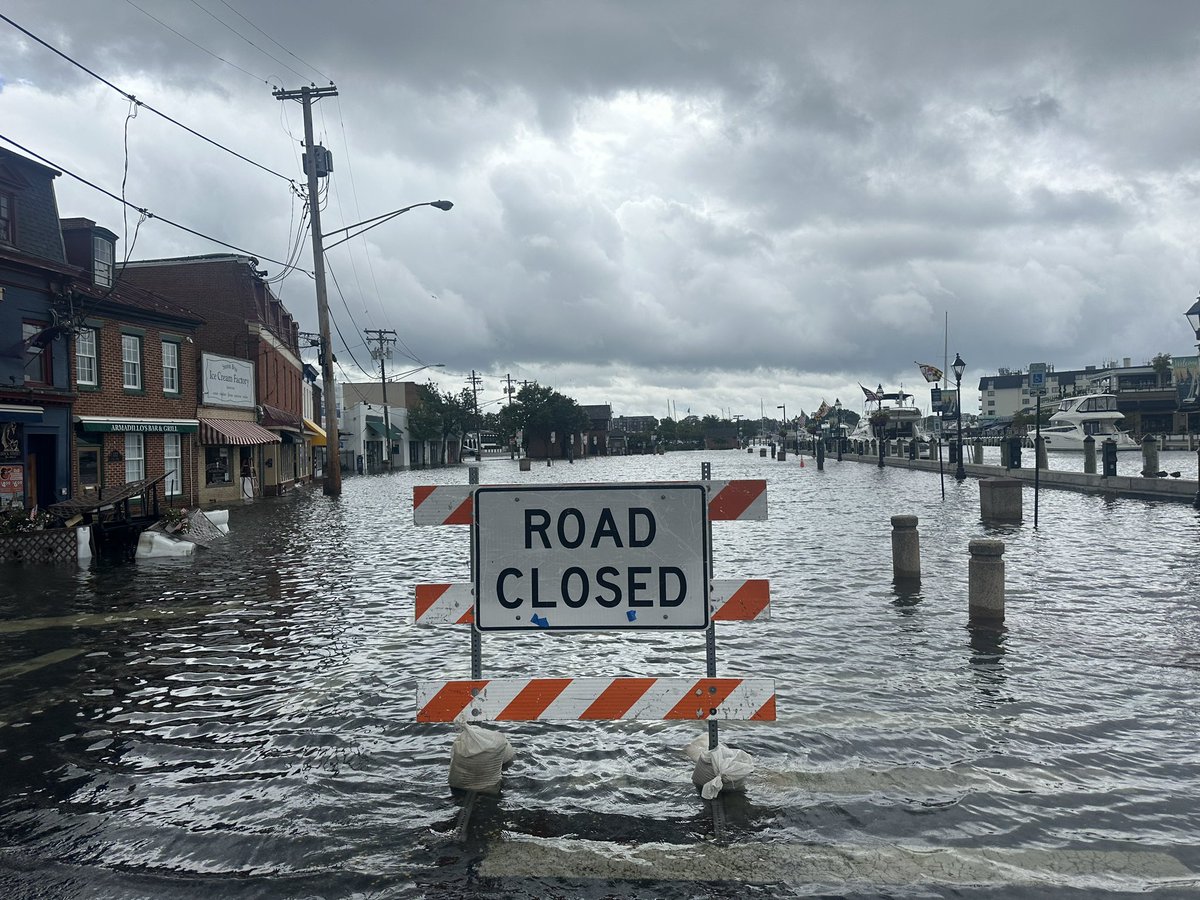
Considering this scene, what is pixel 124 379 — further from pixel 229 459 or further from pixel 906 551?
pixel 906 551

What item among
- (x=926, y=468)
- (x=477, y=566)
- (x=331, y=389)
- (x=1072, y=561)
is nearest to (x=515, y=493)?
(x=477, y=566)

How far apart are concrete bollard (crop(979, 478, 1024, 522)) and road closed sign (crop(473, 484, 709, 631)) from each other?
15.4 metres

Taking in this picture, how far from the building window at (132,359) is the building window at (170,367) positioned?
1313 millimetres

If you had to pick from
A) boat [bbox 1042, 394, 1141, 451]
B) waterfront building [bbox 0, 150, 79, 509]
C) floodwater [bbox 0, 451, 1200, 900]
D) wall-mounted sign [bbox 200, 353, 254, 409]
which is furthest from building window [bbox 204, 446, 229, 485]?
boat [bbox 1042, 394, 1141, 451]

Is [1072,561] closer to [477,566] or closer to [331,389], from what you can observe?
[477,566]

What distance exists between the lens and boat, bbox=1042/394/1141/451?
52.4 m

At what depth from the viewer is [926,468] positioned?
4428cm

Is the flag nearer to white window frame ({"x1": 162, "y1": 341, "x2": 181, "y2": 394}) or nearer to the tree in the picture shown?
white window frame ({"x1": 162, "y1": 341, "x2": 181, "y2": 394})

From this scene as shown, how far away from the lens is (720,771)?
15.3 ft

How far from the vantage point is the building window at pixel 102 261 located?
2395cm

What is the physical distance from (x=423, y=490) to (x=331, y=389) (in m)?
29.4

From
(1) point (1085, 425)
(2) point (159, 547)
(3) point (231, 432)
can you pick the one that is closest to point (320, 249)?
(3) point (231, 432)

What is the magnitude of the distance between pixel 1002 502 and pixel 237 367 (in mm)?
27088

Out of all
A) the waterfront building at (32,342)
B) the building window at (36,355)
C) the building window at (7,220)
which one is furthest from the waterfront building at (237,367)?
the building window at (7,220)
